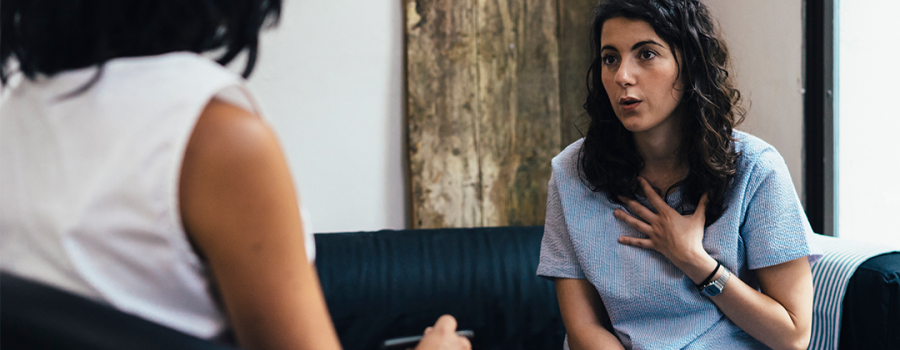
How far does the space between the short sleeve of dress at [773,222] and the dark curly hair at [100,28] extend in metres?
1.03

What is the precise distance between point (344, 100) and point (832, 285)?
5.50 ft

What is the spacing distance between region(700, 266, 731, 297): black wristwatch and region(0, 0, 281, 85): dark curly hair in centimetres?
97

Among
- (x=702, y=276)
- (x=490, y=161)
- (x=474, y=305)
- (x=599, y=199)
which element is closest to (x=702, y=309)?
(x=702, y=276)

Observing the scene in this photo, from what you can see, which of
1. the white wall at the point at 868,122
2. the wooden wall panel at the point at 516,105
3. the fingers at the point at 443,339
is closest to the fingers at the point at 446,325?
the fingers at the point at 443,339

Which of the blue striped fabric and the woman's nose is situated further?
the blue striped fabric

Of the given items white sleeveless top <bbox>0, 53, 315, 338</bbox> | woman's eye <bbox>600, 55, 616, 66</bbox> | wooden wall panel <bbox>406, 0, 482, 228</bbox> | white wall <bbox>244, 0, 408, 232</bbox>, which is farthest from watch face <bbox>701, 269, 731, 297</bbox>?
white wall <bbox>244, 0, 408, 232</bbox>

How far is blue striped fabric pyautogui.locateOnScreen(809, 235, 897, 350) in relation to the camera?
1289mm

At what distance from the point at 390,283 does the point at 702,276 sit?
974 mm

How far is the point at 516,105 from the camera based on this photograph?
2.39 meters

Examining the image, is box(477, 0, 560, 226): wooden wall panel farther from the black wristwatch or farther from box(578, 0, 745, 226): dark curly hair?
the black wristwatch

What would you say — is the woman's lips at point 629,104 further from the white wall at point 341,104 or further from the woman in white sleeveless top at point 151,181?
the white wall at point 341,104

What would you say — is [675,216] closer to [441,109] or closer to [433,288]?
[433,288]

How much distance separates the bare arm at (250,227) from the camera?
0.39m

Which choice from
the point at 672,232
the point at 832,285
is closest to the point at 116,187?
the point at 672,232
